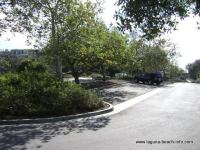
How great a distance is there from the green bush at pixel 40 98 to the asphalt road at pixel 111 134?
58.6 inches

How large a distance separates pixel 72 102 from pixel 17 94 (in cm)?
225

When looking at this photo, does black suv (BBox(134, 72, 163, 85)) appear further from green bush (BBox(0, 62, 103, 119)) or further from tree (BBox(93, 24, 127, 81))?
green bush (BBox(0, 62, 103, 119))

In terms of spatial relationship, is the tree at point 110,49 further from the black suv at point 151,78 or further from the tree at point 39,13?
the black suv at point 151,78

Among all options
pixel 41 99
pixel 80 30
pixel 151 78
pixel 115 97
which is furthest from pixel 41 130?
pixel 151 78

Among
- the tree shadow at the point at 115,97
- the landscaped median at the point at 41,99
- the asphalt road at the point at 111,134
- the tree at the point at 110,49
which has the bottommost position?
the asphalt road at the point at 111,134

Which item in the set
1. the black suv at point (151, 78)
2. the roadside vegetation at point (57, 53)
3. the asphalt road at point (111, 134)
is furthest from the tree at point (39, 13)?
the black suv at point (151, 78)

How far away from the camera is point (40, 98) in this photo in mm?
15602

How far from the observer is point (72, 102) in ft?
52.3

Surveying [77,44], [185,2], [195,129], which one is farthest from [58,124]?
[77,44]

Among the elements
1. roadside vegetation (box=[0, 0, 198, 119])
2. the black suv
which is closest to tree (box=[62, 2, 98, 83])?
roadside vegetation (box=[0, 0, 198, 119])

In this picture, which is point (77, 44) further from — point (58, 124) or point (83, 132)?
point (83, 132)

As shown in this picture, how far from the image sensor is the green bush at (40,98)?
47.7ft

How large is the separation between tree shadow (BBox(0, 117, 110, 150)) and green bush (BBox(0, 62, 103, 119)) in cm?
139

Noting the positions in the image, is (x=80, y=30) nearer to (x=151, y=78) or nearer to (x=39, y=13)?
(x=39, y=13)
